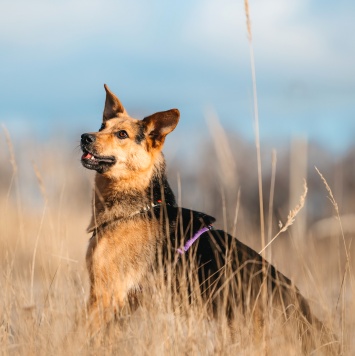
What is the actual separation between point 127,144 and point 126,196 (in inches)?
21.0

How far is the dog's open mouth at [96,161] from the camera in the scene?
5.85 metres

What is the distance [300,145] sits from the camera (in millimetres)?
7828

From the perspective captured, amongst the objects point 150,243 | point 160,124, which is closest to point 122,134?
point 160,124

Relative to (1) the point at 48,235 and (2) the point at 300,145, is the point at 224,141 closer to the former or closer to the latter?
(1) the point at 48,235

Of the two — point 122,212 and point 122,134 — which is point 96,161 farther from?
point 122,212

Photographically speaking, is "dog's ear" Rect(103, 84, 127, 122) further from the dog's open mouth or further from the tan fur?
the dog's open mouth

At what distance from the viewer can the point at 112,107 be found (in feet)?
22.5

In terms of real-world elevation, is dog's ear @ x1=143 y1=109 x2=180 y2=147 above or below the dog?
above

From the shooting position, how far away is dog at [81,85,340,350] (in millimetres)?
4531

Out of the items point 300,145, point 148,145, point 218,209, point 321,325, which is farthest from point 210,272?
point 218,209

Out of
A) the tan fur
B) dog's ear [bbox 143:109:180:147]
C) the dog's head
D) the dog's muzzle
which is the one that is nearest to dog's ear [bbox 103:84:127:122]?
the tan fur

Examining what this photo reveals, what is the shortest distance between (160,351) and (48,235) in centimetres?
208

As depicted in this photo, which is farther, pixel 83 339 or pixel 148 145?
pixel 148 145

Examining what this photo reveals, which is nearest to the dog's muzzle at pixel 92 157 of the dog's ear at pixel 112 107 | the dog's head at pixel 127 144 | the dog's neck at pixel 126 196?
the dog's head at pixel 127 144
